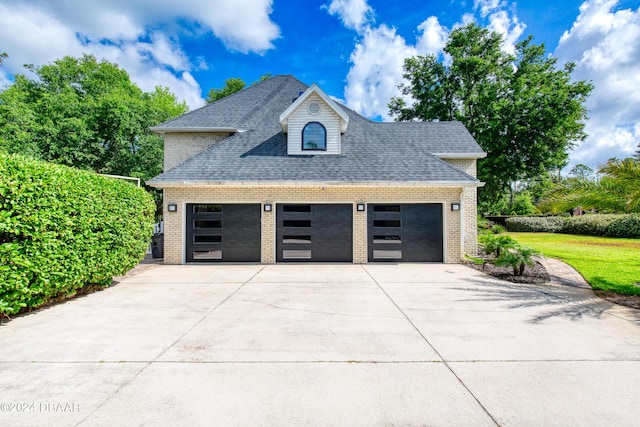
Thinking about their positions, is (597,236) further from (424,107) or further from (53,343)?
(53,343)

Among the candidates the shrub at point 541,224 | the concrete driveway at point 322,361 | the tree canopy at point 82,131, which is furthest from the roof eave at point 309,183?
the shrub at point 541,224

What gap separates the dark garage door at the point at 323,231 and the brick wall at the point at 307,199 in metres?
0.23

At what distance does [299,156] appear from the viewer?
12180 mm

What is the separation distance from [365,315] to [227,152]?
948cm

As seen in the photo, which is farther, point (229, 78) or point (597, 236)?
point (229, 78)

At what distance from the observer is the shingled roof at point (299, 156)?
10.9 meters

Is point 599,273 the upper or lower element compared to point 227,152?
lower

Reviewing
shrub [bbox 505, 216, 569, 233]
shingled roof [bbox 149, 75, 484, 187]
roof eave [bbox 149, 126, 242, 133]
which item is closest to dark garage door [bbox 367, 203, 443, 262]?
shingled roof [bbox 149, 75, 484, 187]

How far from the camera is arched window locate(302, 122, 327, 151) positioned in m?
12.3

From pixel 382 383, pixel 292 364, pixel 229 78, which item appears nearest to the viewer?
pixel 382 383

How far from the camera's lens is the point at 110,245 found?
279 inches

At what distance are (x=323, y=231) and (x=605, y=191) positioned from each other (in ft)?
26.9

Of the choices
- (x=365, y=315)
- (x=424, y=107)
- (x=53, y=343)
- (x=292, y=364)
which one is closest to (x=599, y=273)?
(x=365, y=315)

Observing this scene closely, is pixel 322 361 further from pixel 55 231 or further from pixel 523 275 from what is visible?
pixel 523 275
